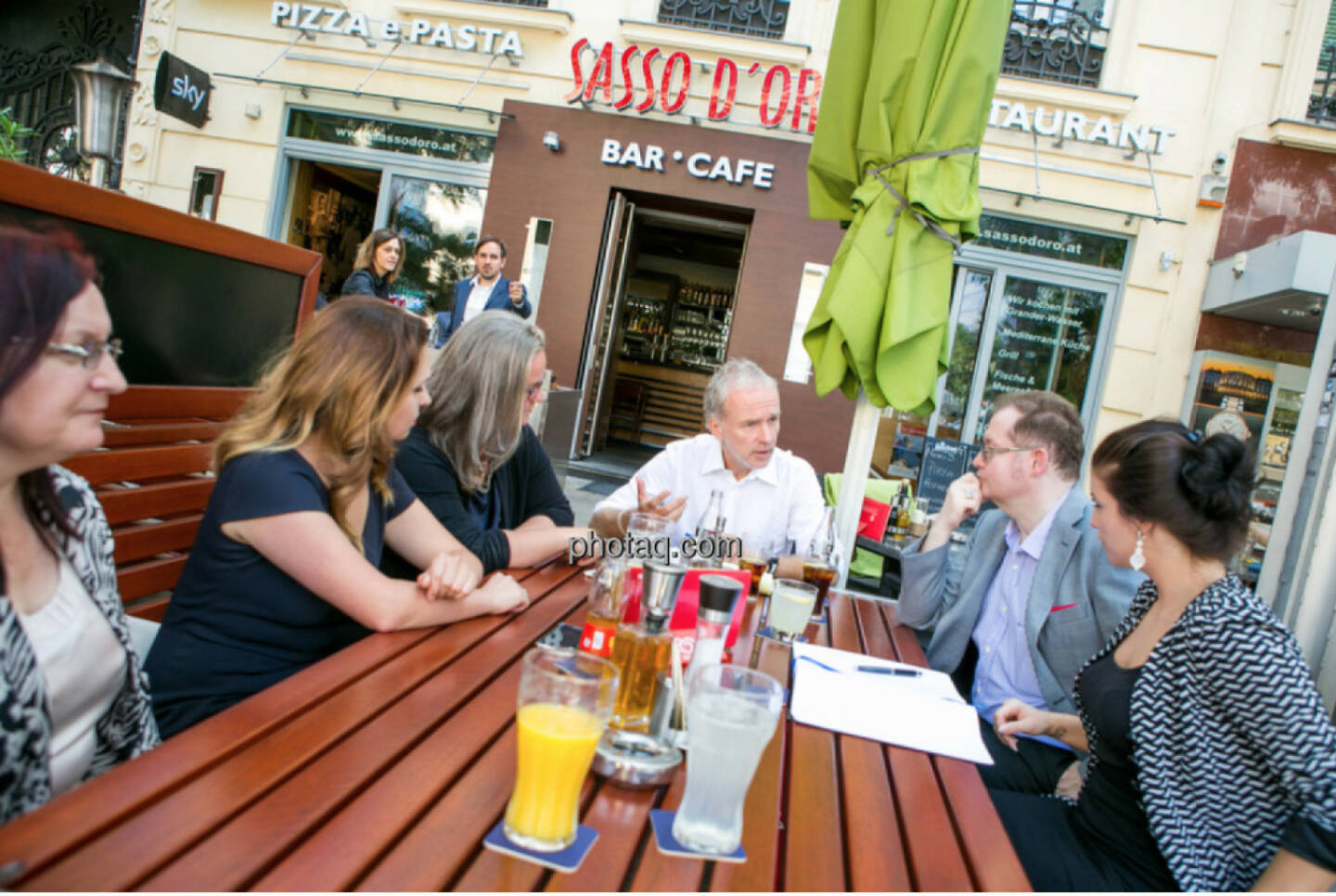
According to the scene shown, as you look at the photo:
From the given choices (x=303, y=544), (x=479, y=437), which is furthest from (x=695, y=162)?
(x=303, y=544)

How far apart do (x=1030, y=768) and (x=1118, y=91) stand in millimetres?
6247

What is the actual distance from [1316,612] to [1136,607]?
148cm

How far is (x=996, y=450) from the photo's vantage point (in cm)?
230

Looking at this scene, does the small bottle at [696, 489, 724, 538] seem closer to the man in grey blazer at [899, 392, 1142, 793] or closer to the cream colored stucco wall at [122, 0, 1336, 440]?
the man in grey blazer at [899, 392, 1142, 793]

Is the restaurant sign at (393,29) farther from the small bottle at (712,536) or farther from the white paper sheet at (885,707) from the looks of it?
the white paper sheet at (885,707)

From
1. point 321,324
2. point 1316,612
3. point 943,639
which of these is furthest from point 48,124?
point 1316,612

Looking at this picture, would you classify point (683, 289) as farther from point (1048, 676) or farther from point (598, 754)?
point (598, 754)

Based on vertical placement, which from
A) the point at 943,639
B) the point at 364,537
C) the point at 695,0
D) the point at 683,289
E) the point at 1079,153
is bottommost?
the point at 943,639

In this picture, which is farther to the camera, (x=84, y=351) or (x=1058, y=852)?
(x=1058, y=852)

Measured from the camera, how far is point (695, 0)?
23.3 ft

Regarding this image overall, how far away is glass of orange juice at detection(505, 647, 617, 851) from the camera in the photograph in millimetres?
893

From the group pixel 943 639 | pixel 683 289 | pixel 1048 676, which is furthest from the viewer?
pixel 683 289

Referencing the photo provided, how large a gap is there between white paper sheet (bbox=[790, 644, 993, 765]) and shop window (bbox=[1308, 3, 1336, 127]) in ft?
22.6

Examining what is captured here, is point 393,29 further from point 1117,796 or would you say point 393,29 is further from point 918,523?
point 1117,796
